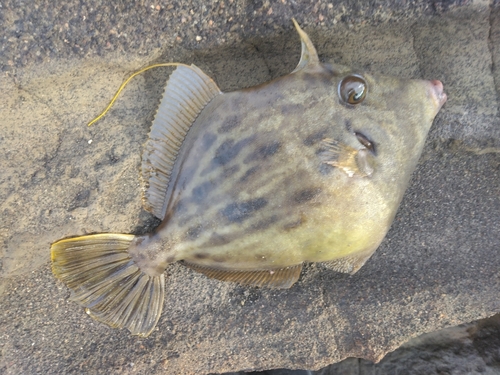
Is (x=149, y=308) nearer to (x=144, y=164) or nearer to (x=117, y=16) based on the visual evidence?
(x=144, y=164)

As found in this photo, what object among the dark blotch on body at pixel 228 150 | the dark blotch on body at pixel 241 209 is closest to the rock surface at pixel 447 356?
the dark blotch on body at pixel 241 209

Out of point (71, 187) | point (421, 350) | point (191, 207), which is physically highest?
point (71, 187)

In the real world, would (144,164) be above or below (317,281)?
above

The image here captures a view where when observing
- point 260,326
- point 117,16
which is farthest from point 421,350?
point 117,16

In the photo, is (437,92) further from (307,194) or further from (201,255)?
(201,255)

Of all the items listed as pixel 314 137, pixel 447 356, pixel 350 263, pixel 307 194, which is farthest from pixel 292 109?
pixel 447 356

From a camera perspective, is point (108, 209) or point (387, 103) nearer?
point (387, 103)
